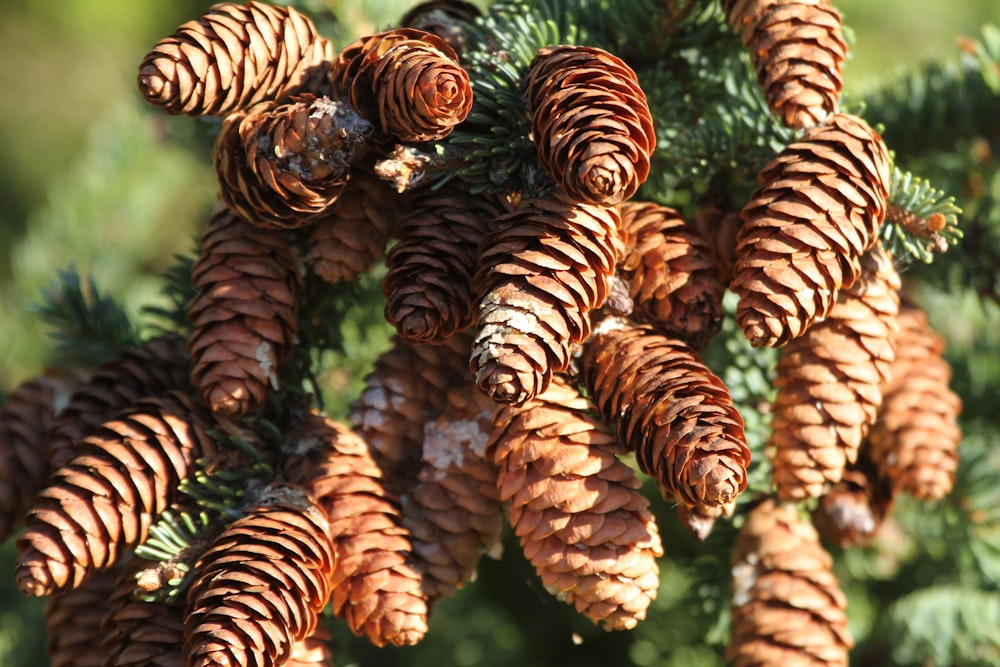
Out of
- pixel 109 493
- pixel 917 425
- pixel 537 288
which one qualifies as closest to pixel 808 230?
pixel 537 288

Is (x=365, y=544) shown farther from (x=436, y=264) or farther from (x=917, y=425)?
(x=917, y=425)

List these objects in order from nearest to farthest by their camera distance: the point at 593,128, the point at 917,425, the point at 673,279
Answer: the point at 593,128
the point at 673,279
the point at 917,425

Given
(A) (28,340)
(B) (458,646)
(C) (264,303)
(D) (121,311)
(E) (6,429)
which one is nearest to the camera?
(C) (264,303)

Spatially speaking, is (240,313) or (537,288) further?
(240,313)

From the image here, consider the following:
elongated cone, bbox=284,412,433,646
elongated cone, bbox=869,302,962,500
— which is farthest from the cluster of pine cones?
elongated cone, bbox=869,302,962,500

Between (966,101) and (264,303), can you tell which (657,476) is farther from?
(966,101)

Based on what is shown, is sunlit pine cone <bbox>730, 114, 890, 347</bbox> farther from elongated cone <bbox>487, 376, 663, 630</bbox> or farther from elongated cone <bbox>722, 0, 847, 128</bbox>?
elongated cone <bbox>487, 376, 663, 630</bbox>

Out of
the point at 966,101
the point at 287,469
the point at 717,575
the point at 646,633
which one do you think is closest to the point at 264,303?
the point at 287,469
